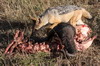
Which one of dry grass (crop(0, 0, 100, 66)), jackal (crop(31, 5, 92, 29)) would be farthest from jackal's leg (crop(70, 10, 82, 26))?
dry grass (crop(0, 0, 100, 66))

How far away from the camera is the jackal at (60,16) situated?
4.48 m

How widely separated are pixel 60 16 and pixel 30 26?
1168mm

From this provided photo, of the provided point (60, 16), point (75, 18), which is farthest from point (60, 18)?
point (75, 18)

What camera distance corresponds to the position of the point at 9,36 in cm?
545

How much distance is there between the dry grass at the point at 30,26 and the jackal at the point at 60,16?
0.50 meters

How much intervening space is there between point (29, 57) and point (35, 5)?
2193 mm

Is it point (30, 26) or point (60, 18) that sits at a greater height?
point (60, 18)

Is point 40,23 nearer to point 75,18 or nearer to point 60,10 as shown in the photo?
point 60,10

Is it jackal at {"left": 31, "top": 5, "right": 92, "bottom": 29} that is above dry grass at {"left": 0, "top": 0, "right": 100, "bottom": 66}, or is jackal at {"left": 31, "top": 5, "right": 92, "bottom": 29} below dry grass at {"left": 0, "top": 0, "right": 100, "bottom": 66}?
above

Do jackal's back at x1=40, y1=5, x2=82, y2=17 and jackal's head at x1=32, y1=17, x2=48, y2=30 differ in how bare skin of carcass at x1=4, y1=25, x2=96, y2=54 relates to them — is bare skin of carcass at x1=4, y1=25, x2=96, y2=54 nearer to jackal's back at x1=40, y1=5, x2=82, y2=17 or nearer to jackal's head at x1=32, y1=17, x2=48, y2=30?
jackal's head at x1=32, y1=17, x2=48, y2=30

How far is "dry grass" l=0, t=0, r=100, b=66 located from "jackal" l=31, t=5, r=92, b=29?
499 mm

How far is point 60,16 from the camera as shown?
181 inches

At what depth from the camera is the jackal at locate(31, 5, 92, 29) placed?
448 centimetres

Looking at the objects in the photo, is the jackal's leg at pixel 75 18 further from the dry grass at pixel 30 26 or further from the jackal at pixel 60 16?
the dry grass at pixel 30 26
